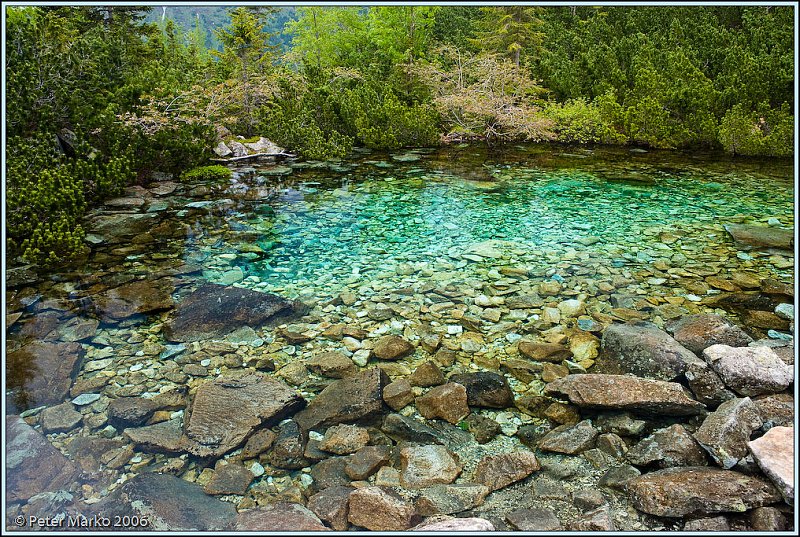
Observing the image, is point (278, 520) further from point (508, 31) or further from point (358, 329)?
point (508, 31)

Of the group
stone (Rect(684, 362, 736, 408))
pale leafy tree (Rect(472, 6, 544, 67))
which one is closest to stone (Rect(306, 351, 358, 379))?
stone (Rect(684, 362, 736, 408))

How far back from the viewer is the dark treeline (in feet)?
30.0

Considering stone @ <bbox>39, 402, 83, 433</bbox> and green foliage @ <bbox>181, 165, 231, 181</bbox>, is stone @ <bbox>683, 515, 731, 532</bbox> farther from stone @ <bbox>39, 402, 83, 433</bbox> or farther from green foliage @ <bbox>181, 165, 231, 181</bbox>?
green foliage @ <bbox>181, 165, 231, 181</bbox>

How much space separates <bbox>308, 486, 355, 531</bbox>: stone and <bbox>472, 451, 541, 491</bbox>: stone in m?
0.98

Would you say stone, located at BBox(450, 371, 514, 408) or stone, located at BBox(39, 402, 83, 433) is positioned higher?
stone, located at BBox(450, 371, 514, 408)

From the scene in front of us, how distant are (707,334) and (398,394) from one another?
337 cm

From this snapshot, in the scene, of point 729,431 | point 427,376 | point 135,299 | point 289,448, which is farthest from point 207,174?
point 729,431

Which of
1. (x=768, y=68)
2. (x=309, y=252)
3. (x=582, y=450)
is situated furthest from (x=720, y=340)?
(x=768, y=68)

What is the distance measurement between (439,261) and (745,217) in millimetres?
6561

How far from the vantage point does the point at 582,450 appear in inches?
148

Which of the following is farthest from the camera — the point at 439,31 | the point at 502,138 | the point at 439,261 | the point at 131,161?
A: the point at 439,31

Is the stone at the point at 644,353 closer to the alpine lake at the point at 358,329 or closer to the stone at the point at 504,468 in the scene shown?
the alpine lake at the point at 358,329

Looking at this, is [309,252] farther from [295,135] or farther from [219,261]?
[295,135]

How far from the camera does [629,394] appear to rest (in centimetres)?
405
